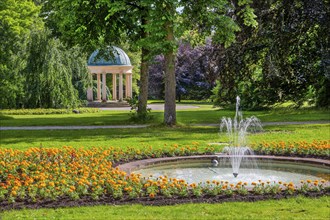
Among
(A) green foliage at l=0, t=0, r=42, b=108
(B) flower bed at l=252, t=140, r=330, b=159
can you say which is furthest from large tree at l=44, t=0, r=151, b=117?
(B) flower bed at l=252, t=140, r=330, b=159

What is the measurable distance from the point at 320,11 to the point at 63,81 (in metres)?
28.6

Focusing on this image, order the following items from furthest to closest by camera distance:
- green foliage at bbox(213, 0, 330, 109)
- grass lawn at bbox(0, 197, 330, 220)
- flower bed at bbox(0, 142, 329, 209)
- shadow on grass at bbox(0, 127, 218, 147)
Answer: shadow on grass at bbox(0, 127, 218, 147) < flower bed at bbox(0, 142, 329, 209) < grass lawn at bbox(0, 197, 330, 220) < green foliage at bbox(213, 0, 330, 109)

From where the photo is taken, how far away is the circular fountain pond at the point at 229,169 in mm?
9844

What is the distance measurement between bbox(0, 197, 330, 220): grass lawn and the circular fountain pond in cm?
248

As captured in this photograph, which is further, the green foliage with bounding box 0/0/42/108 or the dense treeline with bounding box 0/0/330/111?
the green foliage with bounding box 0/0/42/108

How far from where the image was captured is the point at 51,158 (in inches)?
422

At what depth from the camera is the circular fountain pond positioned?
9.84 meters

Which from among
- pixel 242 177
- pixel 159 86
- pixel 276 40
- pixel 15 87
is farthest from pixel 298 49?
pixel 159 86

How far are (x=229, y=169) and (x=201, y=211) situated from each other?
4260 millimetres

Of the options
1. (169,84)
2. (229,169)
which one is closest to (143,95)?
(169,84)

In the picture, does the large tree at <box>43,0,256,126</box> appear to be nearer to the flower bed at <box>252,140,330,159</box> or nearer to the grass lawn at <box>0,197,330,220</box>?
the flower bed at <box>252,140,330,159</box>

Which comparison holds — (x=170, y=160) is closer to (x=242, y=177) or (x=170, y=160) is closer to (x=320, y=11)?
(x=242, y=177)

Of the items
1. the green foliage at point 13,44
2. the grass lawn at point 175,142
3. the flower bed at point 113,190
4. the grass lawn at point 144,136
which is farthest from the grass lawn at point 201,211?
the green foliage at point 13,44

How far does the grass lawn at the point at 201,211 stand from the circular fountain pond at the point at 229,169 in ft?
8.14
